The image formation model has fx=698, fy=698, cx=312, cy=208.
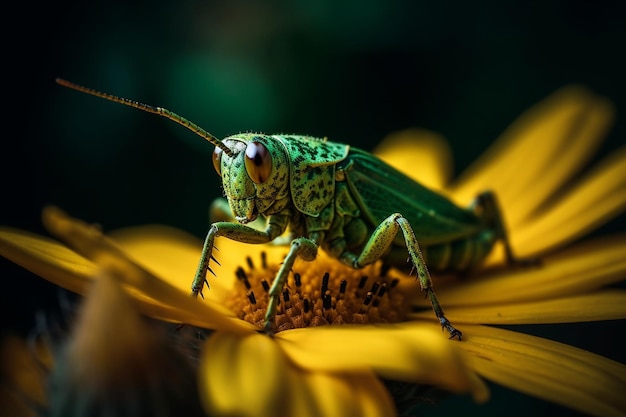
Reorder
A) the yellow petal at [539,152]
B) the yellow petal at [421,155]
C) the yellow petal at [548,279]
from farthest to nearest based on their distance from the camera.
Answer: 1. the yellow petal at [421,155]
2. the yellow petal at [539,152]
3. the yellow petal at [548,279]

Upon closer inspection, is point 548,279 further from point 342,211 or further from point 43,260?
point 43,260

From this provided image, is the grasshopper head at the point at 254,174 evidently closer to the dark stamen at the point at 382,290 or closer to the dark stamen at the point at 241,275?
the dark stamen at the point at 241,275

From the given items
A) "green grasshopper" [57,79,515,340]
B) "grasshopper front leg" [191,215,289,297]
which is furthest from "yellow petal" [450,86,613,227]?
"grasshopper front leg" [191,215,289,297]

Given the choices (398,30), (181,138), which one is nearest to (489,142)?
A: (398,30)

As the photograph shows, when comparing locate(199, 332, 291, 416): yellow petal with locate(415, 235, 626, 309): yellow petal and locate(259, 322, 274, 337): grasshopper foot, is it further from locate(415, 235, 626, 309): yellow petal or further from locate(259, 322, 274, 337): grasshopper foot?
locate(415, 235, 626, 309): yellow petal

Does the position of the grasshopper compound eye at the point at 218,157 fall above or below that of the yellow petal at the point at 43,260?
above

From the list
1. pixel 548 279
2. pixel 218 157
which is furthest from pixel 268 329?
pixel 548 279

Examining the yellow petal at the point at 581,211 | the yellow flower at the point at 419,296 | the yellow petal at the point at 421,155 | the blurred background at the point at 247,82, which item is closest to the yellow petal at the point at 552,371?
the yellow flower at the point at 419,296
